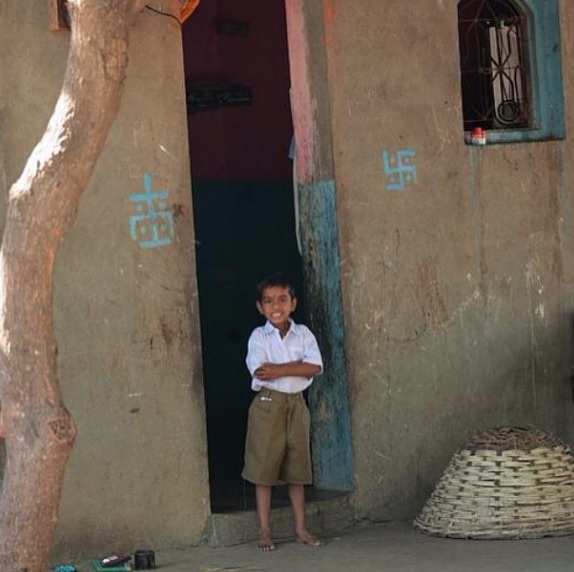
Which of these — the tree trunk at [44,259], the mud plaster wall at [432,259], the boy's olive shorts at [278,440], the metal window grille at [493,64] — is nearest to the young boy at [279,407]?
the boy's olive shorts at [278,440]

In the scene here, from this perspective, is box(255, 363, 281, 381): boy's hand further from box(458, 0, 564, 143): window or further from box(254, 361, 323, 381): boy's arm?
box(458, 0, 564, 143): window

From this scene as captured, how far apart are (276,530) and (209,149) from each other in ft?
10.8

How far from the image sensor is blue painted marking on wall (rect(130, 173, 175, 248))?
7.49m

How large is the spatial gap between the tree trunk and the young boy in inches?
102

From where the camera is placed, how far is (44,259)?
16.8 feet

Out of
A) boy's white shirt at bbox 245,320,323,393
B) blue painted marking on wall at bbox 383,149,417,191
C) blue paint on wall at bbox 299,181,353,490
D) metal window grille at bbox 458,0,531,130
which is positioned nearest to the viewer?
boy's white shirt at bbox 245,320,323,393

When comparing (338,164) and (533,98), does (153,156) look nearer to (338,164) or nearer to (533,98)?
(338,164)

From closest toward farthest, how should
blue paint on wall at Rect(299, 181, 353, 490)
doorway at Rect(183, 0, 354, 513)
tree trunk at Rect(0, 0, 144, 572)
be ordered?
tree trunk at Rect(0, 0, 144, 572) → blue paint on wall at Rect(299, 181, 353, 490) → doorway at Rect(183, 0, 354, 513)

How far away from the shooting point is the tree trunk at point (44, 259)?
510 centimetres

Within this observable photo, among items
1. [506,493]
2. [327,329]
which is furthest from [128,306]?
[506,493]

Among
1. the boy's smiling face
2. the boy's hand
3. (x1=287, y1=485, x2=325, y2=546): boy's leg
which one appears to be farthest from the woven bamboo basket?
the boy's smiling face

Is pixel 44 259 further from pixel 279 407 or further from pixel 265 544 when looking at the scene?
pixel 265 544

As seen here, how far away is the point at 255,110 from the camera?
10570mm

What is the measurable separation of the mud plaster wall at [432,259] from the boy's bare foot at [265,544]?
719mm
